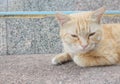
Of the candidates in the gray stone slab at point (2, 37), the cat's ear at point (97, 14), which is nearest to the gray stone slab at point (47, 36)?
the gray stone slab at point (2, 37)

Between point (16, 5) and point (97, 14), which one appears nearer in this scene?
point (97, 14)

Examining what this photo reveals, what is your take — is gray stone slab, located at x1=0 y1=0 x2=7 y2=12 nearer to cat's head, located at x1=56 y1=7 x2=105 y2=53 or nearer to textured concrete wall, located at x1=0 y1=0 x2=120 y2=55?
textured concrete wall, located at x1=0 y1=0 x2=120 y2=55

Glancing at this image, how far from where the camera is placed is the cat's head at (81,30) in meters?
2.62

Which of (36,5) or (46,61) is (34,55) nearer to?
(46,61)

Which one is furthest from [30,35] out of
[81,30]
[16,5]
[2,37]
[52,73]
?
[81,30]

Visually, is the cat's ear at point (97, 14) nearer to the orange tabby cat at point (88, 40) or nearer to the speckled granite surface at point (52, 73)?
the orange tabby cat at point (88, 40)

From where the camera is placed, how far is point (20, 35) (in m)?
3.42

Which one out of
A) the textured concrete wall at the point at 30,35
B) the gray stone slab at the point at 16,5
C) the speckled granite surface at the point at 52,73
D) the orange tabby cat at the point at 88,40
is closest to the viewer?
the speckled granite surface at the point at 52,73

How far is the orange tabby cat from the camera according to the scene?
8.62ft

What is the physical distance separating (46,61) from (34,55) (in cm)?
29

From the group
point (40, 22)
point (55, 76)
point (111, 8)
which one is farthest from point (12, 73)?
point (111, 8)

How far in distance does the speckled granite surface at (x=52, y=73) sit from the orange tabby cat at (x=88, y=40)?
0.07 metres

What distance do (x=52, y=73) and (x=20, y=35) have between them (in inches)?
32.8

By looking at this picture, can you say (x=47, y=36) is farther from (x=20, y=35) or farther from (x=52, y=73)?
(x=52, y=73)
